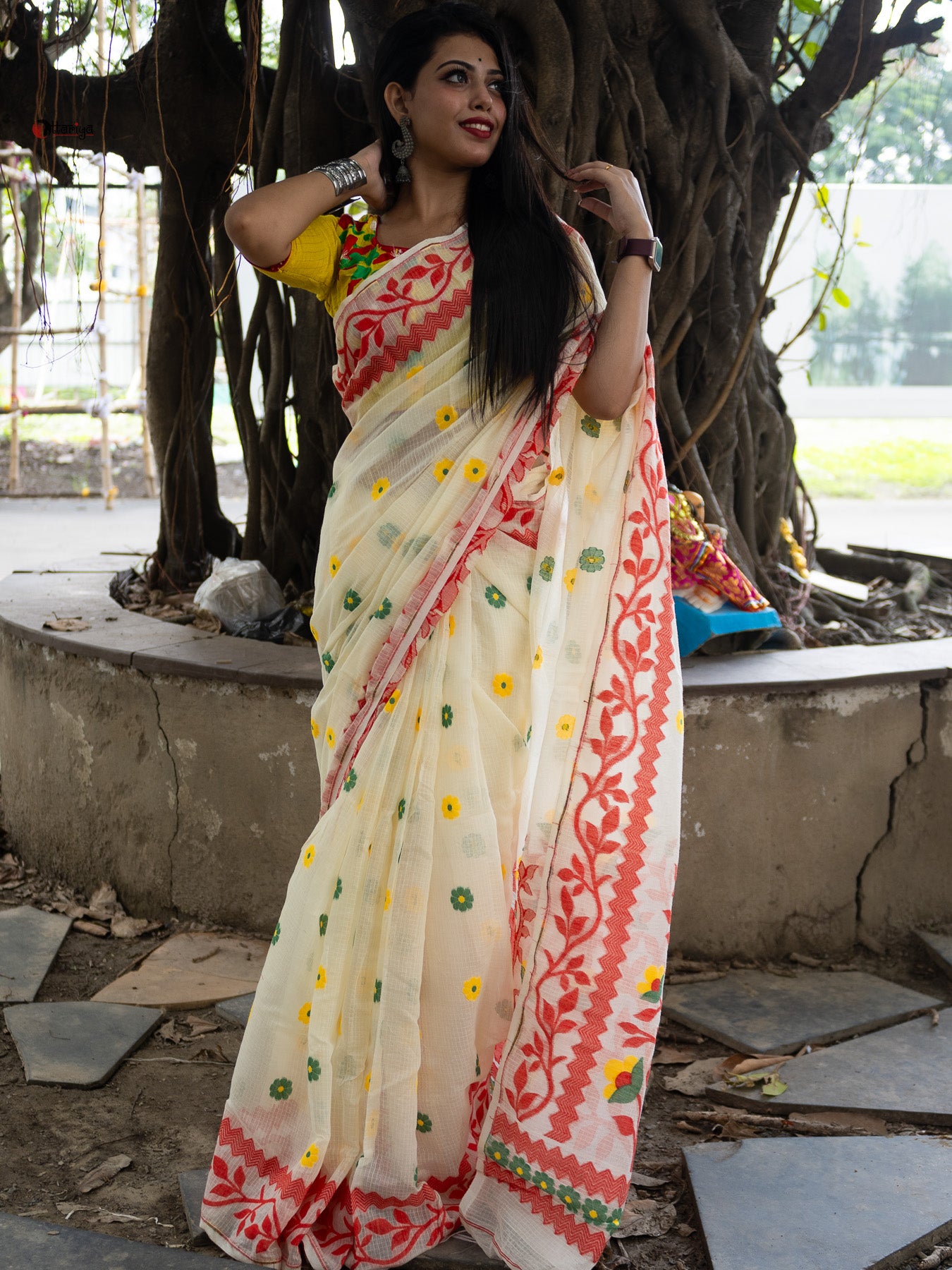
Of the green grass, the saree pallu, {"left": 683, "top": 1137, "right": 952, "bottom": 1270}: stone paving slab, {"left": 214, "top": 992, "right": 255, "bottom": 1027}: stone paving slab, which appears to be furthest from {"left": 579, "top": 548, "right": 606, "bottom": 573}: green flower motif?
the green grass

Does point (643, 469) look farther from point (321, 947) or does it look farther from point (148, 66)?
point (148, 66)

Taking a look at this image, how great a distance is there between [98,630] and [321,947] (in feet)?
5.34

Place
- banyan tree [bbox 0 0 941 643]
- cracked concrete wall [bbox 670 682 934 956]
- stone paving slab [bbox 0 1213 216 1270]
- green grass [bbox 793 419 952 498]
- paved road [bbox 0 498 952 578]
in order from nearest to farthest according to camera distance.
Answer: stone paving slab [bbox 0 1213 216 1270]
cracked concrete wall [bbox 670 682 934 956]
banyan tree [bbox 0 0 941 643]
paved road [bbox 0 498 952 578]
green grass [bbox 793 419 952 498]

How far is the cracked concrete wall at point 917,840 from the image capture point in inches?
113

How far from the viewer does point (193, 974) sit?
2746mm

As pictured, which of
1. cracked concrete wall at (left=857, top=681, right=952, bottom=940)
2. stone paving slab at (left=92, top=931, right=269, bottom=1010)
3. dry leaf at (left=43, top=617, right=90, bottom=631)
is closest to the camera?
stone paving slab at (left=92, top=931, right=269, bottom=1010)

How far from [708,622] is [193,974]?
139 cm

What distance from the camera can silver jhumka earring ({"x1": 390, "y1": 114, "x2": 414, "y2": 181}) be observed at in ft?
6.22

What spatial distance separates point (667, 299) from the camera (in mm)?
3176

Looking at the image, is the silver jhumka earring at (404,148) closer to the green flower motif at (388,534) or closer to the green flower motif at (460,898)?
the green flower motif at (388,534)

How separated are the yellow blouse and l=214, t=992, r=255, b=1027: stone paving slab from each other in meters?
1.45

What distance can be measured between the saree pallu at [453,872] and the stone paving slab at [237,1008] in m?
0.71

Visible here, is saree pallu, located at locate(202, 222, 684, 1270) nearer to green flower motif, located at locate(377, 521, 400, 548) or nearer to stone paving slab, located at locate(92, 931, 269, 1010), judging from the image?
green flower motif, located at locate(377, 521, 400, 548)

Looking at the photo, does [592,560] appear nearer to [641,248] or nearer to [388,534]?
[388,534]
